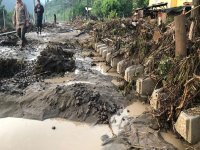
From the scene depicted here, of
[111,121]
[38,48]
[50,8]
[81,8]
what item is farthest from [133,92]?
[50,8]

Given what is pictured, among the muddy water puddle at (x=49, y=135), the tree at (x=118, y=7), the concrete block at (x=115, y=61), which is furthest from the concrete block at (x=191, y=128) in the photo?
the tree at (x=118, y=7)

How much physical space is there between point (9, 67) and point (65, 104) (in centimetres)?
314

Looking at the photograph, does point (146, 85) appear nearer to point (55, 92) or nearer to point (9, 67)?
point (55, 92)

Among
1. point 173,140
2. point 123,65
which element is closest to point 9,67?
point 123,65

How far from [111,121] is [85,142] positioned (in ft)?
2.72

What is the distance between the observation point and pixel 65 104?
6539mm

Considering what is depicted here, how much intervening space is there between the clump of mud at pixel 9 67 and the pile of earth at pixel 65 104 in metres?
1.67

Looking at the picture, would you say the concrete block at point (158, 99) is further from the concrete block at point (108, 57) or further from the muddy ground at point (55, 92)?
the concrete block at point (108, 57)

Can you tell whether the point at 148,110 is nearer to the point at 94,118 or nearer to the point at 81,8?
the point at 94,118

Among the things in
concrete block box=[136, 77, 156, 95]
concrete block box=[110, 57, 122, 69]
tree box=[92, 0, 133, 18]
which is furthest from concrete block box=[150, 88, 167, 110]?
tree box=[92, 0, 133, 18]

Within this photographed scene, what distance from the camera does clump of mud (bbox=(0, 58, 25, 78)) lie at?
883 cm

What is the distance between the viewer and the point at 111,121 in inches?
240

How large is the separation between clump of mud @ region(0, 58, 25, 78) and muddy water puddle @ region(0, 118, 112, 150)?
2.82 metres

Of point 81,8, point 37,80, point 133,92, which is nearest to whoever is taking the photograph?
point 133,92
